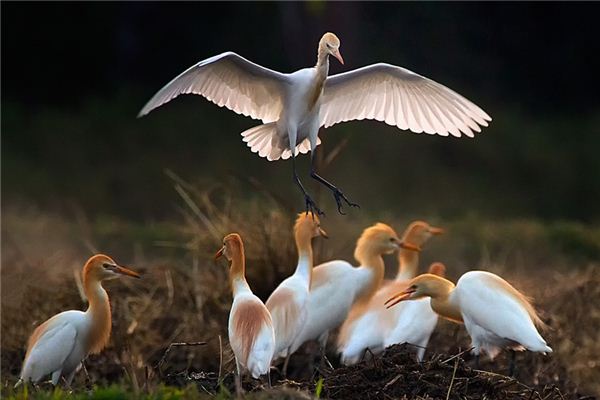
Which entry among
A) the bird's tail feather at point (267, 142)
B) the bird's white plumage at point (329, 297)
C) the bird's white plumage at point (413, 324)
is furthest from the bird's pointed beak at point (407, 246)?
the bird's tail feather at point (267, 142)

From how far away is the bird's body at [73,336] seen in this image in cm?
682

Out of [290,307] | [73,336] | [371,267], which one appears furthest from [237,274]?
[371,267]

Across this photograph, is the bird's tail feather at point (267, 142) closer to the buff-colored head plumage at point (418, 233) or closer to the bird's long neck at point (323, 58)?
the bird's long neck at point (323, 58)

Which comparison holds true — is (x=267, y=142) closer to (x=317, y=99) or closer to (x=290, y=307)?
(x=317, y=99)

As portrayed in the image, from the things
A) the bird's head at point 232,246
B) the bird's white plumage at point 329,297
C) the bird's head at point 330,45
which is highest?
the bird's head at point 330,45

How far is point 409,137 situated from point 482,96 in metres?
1.87

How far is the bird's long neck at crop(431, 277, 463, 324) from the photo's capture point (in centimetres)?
714

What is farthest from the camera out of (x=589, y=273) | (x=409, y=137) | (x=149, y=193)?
(x=409, y=137)

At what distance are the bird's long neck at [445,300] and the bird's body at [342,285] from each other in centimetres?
82

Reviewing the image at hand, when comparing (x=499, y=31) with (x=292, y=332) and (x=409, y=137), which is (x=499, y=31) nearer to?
(x=409, y=137)

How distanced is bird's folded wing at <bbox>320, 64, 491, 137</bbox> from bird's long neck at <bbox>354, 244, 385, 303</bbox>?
3.63 ft

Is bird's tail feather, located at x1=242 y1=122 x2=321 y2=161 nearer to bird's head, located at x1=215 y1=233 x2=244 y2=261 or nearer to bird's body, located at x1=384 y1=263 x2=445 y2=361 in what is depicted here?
bird's head, located at x1=215 y1=233 x2=244 y2=261

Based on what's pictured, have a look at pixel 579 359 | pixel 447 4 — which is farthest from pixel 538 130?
pixel 579 359

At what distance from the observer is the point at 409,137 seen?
1738 cm
